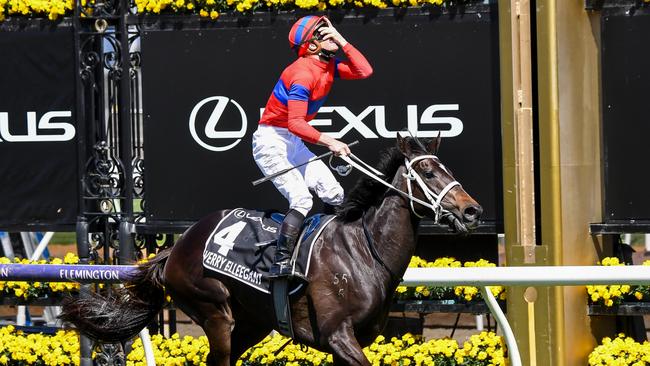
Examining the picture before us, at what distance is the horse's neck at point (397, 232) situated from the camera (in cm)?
584

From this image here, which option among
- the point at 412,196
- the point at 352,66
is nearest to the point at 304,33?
the point at 352,66

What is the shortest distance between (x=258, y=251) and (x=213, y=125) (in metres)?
2.00

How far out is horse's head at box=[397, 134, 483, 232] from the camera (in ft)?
18.4

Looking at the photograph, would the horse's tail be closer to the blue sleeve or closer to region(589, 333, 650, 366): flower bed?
the blue sleeve

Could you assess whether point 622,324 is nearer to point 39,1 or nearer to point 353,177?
point 353,177

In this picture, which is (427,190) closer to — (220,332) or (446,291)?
(220,332)

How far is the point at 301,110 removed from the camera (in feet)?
19.7

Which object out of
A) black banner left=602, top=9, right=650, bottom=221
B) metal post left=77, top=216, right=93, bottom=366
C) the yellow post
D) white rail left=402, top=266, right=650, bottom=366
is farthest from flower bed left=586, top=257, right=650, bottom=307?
metal post left=77, top=216, right=93, bottom=366

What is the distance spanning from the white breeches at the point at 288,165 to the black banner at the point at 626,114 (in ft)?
6.26

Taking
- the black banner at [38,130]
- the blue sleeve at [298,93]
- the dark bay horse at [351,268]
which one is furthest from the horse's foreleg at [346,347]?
the black banner at [38,130]

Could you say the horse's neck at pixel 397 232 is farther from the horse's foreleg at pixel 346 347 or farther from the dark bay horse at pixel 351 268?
the horse's foreleg at pixel 346 347

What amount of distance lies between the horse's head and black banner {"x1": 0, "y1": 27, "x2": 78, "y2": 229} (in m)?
3.20

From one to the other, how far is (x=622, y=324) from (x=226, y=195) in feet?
8.58

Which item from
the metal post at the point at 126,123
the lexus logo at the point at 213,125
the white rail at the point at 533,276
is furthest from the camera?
the metal post at the point at 126,123
